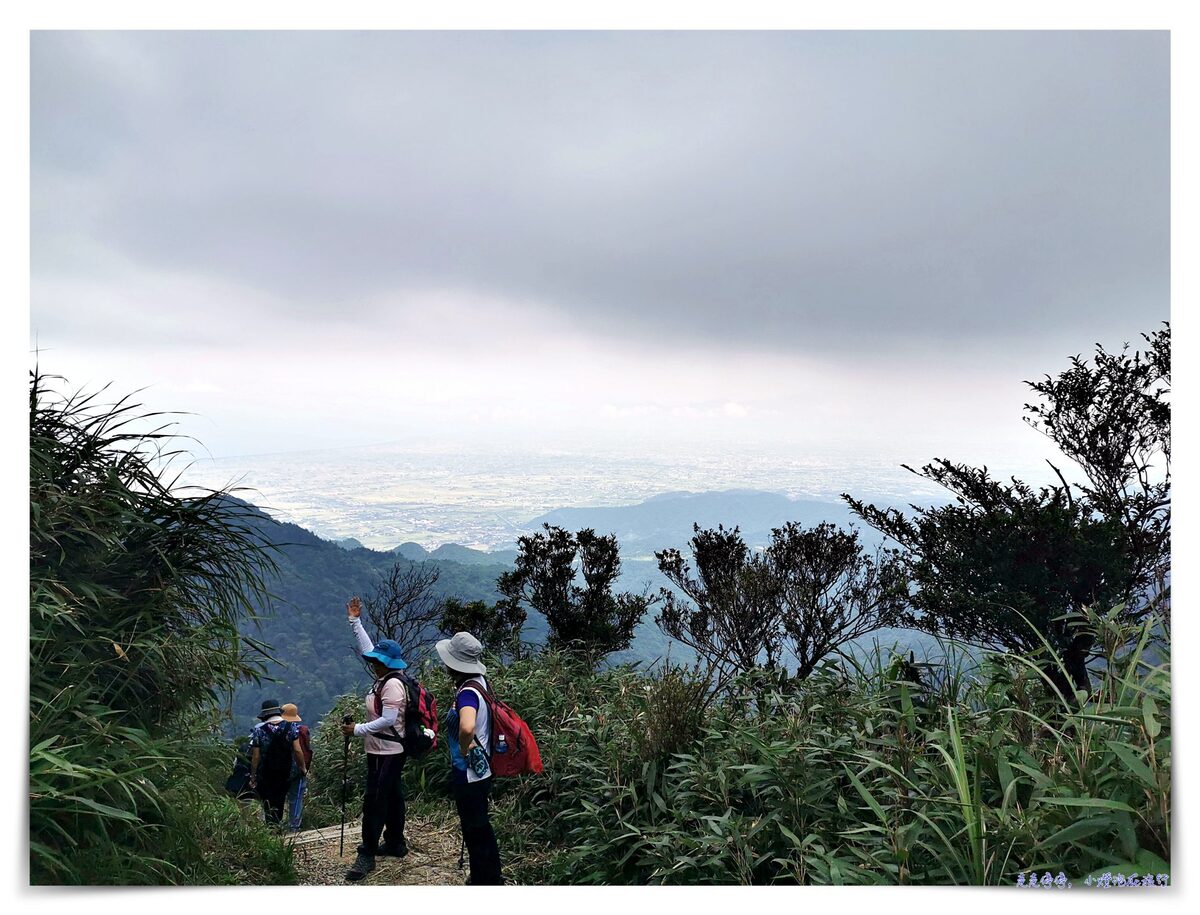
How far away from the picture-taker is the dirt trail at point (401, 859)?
3.07 m

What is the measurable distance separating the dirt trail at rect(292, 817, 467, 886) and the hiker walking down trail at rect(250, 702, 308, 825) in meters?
0.55

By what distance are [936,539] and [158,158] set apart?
5.16 m

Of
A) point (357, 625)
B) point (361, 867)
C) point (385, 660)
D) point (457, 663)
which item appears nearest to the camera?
point (457, 663)

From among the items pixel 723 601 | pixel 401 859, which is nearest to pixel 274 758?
pixel 401 859

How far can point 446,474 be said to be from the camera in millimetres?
9023

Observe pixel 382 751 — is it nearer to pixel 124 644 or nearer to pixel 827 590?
pixel 124 644

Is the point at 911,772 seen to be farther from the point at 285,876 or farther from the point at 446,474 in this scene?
the point at 446,474

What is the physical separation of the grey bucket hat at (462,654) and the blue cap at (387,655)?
0.44 metres

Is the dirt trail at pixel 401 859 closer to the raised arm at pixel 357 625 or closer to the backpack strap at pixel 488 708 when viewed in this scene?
the backpack strap at pixel 488 708

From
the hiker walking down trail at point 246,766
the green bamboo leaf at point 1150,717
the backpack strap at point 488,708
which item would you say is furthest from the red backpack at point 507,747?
the hiker walking down trail at point 246,766

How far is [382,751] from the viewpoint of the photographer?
3131 mm

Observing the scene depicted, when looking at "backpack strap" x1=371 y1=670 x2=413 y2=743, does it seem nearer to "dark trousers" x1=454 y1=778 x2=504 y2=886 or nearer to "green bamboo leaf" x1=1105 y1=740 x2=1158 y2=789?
"dark trousers" x1=454 y1=778 x2=504 y2=886

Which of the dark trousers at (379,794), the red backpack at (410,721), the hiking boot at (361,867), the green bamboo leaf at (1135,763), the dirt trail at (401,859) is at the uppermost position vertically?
the green bamboo leaf at (1135,763)

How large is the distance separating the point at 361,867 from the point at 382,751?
0.48 m
